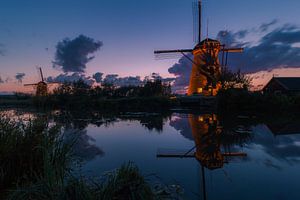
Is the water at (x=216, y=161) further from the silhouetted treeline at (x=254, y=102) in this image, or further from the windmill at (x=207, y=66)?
the windmill at (x=207, y=66)

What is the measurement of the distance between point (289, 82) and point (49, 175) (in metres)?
31.7

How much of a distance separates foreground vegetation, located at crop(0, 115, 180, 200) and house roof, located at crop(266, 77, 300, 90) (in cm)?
2876

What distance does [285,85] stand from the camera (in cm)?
2764

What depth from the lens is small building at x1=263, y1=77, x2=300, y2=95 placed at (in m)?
26.9

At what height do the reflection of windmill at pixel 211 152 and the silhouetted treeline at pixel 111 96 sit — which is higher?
the silhouetted treeline at pixel 111 96

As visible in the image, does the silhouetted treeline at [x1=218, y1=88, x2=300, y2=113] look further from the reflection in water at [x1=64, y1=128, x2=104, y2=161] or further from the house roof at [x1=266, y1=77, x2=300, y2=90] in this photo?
the reflection in water at [x1=64, y1=128, x2=104, y2=161]

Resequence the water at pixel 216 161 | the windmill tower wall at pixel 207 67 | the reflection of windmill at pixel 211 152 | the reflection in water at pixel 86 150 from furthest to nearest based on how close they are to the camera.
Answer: the windmill tower wall at pixel 207 67 < the reflection in water at pixel 86 150 < the reflection of windmill at pixel 211 152 < the water at pixel 216 161

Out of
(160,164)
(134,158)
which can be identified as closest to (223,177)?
(160,164)

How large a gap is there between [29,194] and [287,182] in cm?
460

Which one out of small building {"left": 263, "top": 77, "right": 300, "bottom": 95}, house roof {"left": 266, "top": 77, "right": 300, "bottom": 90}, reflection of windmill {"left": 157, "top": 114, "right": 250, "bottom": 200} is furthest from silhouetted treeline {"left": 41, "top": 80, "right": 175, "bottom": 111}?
reflection of windmill {"left": 157, "top": 114, "right": 250, "bottom": 200}

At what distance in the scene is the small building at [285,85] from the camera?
26.9m

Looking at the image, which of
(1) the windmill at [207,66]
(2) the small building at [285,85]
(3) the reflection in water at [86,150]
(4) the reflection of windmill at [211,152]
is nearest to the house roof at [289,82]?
(2) the small building at [285,85]

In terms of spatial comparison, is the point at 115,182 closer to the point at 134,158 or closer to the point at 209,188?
the point at 209,188

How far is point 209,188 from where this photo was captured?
4191 millimetres
